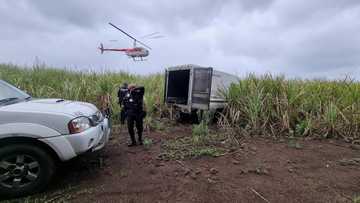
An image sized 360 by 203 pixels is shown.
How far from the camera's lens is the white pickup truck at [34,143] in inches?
142

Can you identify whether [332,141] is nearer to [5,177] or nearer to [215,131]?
[215,131]

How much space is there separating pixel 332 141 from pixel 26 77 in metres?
9.82

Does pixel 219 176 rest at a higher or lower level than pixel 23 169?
lower

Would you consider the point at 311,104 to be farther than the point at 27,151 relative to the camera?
Yes

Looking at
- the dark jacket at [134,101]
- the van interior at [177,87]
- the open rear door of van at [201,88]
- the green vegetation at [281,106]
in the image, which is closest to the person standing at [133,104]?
the dark jacket at [134,101]

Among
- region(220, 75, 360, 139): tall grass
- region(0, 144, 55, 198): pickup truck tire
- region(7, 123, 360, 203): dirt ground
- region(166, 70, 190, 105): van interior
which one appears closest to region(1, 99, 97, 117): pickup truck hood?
region(0, 144, 55, 198): pickup truck tire

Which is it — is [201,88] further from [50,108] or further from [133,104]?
[50,108]

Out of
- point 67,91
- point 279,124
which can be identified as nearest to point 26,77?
point 67,91

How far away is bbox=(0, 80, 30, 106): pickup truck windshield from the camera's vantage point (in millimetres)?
4207

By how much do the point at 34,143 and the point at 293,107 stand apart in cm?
584

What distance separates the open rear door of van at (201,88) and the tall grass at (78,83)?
1705 millimetres

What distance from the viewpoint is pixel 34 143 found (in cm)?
375

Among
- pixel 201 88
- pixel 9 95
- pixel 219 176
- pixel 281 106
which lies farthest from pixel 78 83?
→ pixel 219 176

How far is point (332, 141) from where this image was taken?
6180 mm
